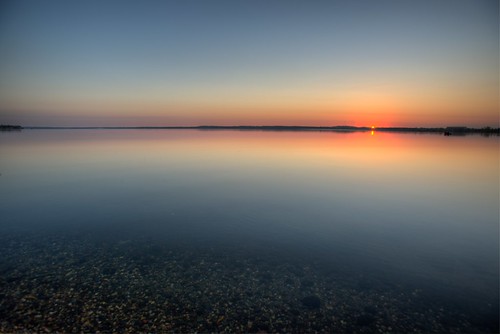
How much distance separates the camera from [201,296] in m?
9.87

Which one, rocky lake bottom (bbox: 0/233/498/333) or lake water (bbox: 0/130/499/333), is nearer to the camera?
rocky lake bottom (bbox: 0/233/498/333)

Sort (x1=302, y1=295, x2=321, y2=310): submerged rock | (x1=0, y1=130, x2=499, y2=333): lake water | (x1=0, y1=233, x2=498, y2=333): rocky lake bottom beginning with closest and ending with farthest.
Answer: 1. (x1=0, y1=233, x2=498, y2=333): rocky lake bottom
2. (x1=0, y1=130, x2=499, y2=333): lake water
3. (x1=302, y1=295, x2=321, y2=310): submerged rock

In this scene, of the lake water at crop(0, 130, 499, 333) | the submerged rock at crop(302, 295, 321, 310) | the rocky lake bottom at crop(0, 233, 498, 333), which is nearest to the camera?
the rocky lake bottom at crop(0, 233, 498, 333)

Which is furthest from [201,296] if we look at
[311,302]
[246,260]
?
[311,302]

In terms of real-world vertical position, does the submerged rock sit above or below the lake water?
below

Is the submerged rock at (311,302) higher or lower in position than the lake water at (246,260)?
lower

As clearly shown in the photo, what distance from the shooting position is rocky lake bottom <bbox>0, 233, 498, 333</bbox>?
28.0 ft

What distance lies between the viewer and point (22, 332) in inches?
308

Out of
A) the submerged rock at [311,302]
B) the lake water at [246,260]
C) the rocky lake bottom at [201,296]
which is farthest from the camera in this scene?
the submerged rock at [311,302]

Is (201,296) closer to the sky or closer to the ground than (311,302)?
closer to the sky

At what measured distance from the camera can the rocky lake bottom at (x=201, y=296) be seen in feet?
28.0

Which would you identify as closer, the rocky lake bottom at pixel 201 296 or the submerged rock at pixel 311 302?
the rocky lake bottom at pixel 201 296

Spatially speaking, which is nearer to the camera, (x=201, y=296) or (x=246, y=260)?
(x=201, y=296)

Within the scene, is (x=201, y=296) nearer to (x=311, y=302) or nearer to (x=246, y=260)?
(x=246, y=260)
